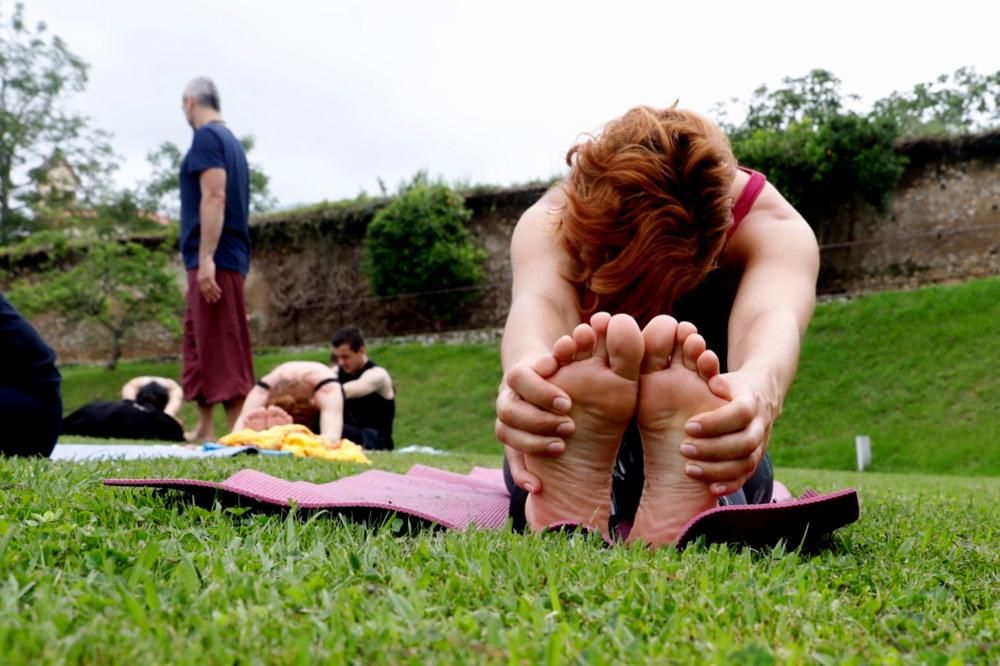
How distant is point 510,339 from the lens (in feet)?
6.84

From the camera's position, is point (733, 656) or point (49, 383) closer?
point (733, 656)

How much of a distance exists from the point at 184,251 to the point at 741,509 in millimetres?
5305

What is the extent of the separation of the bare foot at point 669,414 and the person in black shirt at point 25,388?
2.60m

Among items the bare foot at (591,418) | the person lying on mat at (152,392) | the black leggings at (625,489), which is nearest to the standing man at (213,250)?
the person lying on mat at (152,392)

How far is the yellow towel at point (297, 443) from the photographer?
198 inches

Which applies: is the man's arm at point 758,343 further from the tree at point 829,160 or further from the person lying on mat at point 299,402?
the tree at point 829,160

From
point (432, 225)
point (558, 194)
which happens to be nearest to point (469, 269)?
point (432, 225)

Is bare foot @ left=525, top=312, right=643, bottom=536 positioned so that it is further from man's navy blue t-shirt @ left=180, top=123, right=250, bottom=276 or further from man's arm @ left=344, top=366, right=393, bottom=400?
man's arm @ left=344, top=366, right=393, bottom=400

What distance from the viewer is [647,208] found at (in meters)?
2.03

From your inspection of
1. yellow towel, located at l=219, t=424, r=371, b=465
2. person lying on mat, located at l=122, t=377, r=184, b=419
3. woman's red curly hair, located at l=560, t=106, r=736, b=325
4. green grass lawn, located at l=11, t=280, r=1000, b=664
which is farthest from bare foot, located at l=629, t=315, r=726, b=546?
person lying on mat, located at l=122, t=377, r=184, b=419

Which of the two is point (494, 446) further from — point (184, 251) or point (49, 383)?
point (49, 383)

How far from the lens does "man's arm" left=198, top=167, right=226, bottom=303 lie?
5922 millimetres

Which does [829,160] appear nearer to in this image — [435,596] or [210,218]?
[210,218]

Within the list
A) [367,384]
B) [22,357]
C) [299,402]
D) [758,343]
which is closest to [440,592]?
[758,343]
